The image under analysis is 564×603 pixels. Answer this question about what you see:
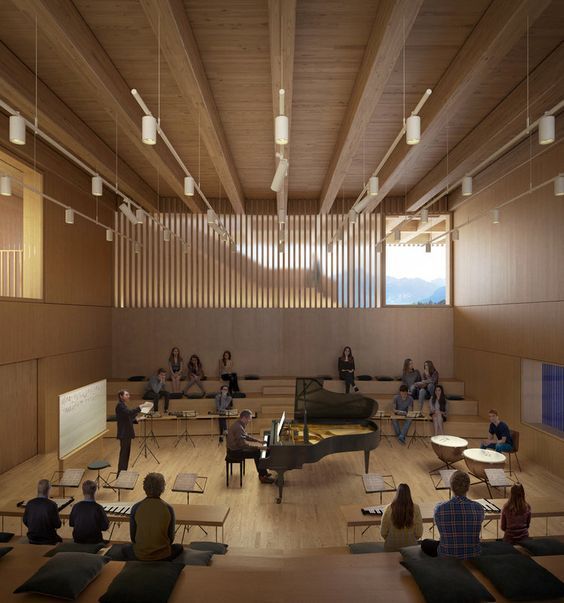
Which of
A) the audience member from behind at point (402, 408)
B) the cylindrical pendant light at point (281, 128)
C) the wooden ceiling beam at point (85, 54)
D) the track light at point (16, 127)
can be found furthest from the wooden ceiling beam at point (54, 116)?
the audience member from behind at point (402, 408)

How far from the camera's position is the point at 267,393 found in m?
12.5

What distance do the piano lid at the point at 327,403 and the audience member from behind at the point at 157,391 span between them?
4163 mm

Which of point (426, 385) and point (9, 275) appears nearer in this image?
point (426, 385)

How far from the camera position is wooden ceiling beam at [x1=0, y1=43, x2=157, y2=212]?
602cm

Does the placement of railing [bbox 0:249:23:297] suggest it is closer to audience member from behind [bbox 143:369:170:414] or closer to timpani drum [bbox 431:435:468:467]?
audience member from behind [bbox 143:369:170:414]

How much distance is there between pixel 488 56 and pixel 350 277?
28.1 ft

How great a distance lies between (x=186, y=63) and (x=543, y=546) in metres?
6.00

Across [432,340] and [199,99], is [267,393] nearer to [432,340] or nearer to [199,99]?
[432,340]

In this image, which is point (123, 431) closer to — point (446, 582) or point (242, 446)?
point (242, 446)

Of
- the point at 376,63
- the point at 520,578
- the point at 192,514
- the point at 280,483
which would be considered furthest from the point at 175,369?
the point at 520,578

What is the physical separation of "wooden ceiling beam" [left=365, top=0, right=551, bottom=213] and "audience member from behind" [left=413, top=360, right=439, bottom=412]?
5.87 metres

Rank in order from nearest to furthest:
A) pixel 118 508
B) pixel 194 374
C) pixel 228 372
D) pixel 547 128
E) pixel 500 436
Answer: pixel 547 128 → pixel 118 508 → pixel 500 436 → pixel 194 374 → pixel 228 372

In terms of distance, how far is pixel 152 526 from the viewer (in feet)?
13.5

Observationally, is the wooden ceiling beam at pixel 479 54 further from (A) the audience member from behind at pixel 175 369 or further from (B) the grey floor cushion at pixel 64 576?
(A) the audience member from behind at pixel 175 369
